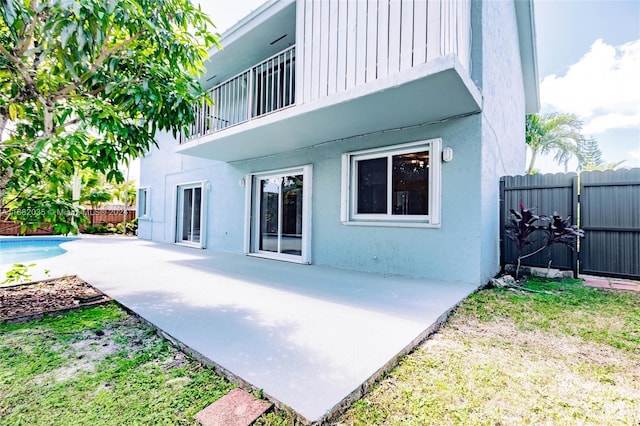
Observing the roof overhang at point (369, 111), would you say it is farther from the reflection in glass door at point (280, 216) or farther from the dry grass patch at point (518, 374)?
the dry grass patch at point (518, 374)

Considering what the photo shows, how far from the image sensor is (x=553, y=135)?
18578 millimetres

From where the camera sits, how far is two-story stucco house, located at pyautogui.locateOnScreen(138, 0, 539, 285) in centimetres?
479

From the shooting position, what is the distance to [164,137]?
1298 centimetres

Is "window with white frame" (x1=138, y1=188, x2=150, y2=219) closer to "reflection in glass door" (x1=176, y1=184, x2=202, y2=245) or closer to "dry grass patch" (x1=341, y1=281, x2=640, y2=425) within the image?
"reflection in glass door" (x1=176, y1=184, x2=202, y2=245)

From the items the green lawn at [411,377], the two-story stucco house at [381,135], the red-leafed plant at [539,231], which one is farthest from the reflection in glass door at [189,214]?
the red-leafed plant at [539,231]

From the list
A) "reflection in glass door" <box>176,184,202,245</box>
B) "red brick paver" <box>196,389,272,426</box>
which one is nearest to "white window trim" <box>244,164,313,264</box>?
"reflection in glass door" <box>176,184,202,245</box>

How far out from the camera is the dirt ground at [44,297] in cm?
377

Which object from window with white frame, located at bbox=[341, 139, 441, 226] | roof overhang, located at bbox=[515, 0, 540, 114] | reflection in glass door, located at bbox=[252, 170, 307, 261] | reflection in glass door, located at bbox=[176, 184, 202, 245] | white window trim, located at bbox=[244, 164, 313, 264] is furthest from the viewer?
reflection in glass door, located at bbox=[176, 184, 202, 245]

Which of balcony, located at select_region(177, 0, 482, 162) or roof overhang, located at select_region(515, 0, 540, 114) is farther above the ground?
roof overhang, located at select_region(515, 0, 540, 114)

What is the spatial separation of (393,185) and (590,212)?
3.74 meters

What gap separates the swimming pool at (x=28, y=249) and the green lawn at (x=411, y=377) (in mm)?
9602

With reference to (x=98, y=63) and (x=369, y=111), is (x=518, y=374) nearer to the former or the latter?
(x=369, y=111)

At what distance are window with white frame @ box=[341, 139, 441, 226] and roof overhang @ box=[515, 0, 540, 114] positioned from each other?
6.47 meters

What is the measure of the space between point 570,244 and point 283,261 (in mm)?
6075
